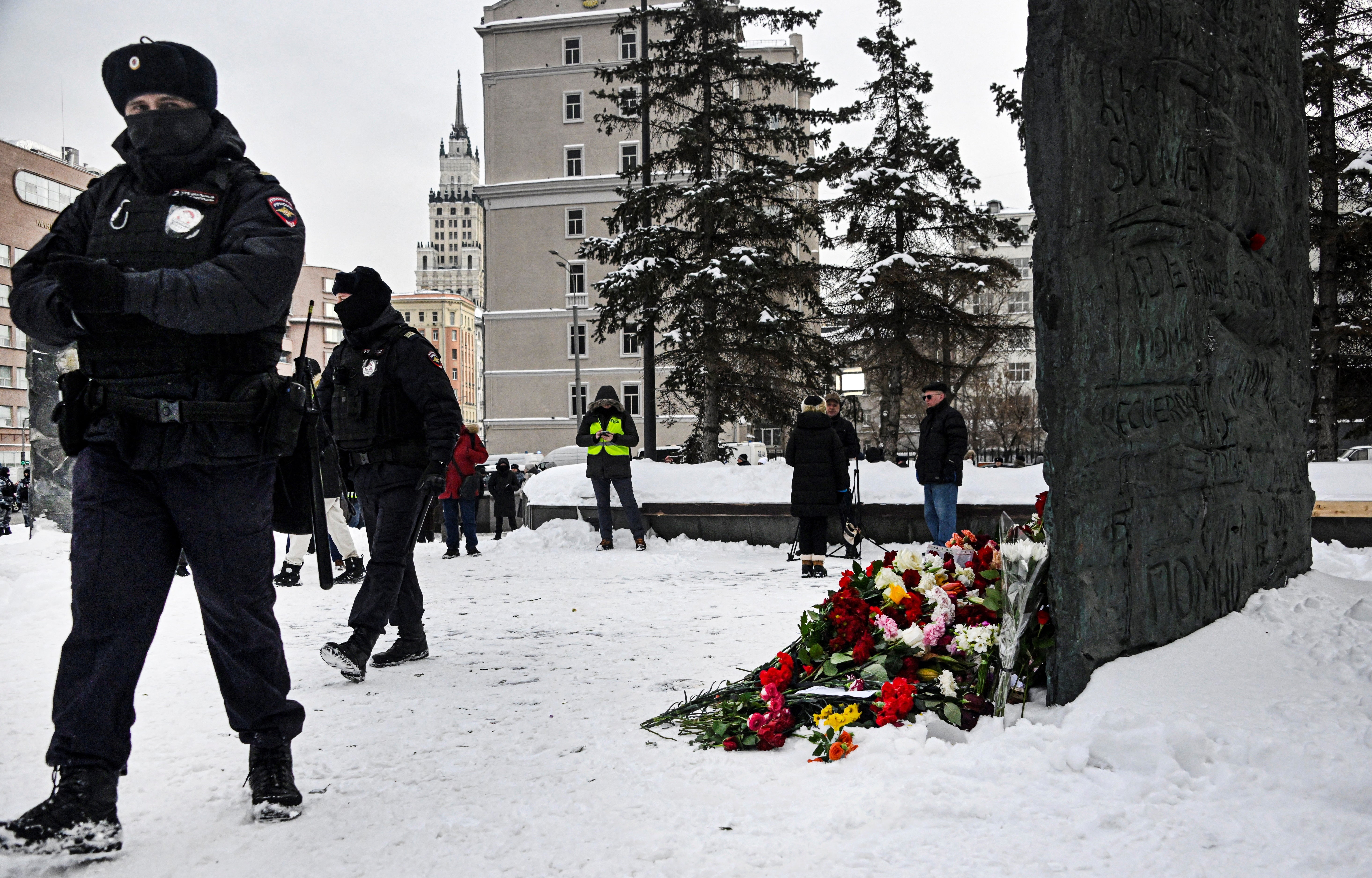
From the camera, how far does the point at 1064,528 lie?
3.56 m

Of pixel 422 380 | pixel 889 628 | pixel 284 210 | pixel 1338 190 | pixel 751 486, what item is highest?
pixel 1338 190

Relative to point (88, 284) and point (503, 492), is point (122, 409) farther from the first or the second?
point (503, 492)

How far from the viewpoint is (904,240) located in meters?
24.5

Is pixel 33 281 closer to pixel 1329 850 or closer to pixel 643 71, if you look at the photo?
pixel 1329 850

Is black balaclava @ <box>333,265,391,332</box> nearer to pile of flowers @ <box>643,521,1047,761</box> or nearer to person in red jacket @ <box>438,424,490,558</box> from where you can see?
pile of flowers @ <box>643,521,1047,761</box>

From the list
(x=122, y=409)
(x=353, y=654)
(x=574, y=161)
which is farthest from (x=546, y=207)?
(x=122, y=409)

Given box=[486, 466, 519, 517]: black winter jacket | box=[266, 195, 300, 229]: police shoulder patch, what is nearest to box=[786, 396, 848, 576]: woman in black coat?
box=[266, 195, 300, 229]: police shoulder patch

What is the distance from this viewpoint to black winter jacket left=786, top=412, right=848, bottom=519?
10.1m

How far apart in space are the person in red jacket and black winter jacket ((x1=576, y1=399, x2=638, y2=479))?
4.29 feet

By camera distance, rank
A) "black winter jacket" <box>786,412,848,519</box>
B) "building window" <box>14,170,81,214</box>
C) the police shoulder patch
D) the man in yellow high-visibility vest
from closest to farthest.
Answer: the police shoulder patch < "black winter jacket" <box>786,412,848,519</box> < the man in yellow high-visibility vest < "building window" <box>14,170,81,214</box>

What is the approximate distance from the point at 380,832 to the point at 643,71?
68.6 ft

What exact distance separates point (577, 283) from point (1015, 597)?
47076mm

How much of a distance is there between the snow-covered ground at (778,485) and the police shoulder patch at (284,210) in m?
9.16

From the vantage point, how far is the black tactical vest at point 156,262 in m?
3.04
